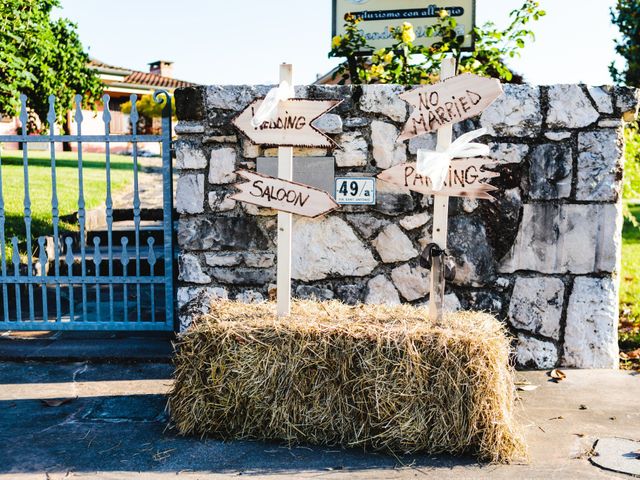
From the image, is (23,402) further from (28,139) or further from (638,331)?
(638,331)

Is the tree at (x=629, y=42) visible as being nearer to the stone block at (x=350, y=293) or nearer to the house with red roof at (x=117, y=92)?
the house with red roof at (x=117, y=92)

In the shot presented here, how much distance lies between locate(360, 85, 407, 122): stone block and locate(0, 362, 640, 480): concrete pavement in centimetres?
184

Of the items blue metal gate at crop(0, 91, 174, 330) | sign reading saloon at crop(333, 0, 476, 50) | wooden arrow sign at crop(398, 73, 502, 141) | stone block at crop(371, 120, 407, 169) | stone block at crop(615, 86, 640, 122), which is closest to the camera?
wooden arrow sign at crop(398, 73, 502, 141)

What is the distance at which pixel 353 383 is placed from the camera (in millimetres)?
2984

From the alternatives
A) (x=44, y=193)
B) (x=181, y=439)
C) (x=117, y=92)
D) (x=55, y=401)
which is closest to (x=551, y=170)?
(x=181, y=439)

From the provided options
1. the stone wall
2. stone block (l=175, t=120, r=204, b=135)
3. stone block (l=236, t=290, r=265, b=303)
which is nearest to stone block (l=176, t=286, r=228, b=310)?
the stone wall

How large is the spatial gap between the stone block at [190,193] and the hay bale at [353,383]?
46.9 inches

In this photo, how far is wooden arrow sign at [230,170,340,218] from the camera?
3203 mm

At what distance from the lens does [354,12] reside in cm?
623

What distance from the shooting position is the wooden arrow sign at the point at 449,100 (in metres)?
3.17

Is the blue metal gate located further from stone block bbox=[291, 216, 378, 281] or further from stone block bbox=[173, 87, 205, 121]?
stone block bbox=[291, 216, 378, 281]

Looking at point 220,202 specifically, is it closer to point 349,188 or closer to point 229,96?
point 229,96

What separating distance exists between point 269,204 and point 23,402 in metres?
1.76

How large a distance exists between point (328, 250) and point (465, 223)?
0.88m
